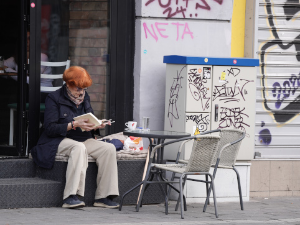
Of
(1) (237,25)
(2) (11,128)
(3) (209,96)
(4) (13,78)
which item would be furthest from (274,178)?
(4) (13,78)

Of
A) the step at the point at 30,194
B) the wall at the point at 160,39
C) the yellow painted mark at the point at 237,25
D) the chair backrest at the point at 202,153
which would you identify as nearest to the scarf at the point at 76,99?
the step at the point at 30,194

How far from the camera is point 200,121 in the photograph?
289 inches

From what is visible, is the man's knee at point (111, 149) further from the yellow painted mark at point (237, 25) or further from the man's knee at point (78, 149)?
the yellow painted mark at point (237, 25)

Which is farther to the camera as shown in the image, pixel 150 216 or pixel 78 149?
pixel 78 149

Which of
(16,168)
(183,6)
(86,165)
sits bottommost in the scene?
(16,168)

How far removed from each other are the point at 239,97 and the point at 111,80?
1687mm

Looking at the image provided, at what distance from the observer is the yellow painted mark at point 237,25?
27.2 ft

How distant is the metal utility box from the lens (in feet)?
Result: 23.8

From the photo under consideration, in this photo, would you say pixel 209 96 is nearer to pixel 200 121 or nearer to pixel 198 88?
pixel 198 88

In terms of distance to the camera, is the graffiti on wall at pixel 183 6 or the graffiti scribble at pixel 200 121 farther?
the graffiti on wall at pixel 183 6

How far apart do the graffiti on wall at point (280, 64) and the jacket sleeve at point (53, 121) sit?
3.02 meters

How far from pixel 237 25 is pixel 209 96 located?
1448mm

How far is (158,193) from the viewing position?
283 inches

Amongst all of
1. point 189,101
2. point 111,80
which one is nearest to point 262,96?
point 189,101
